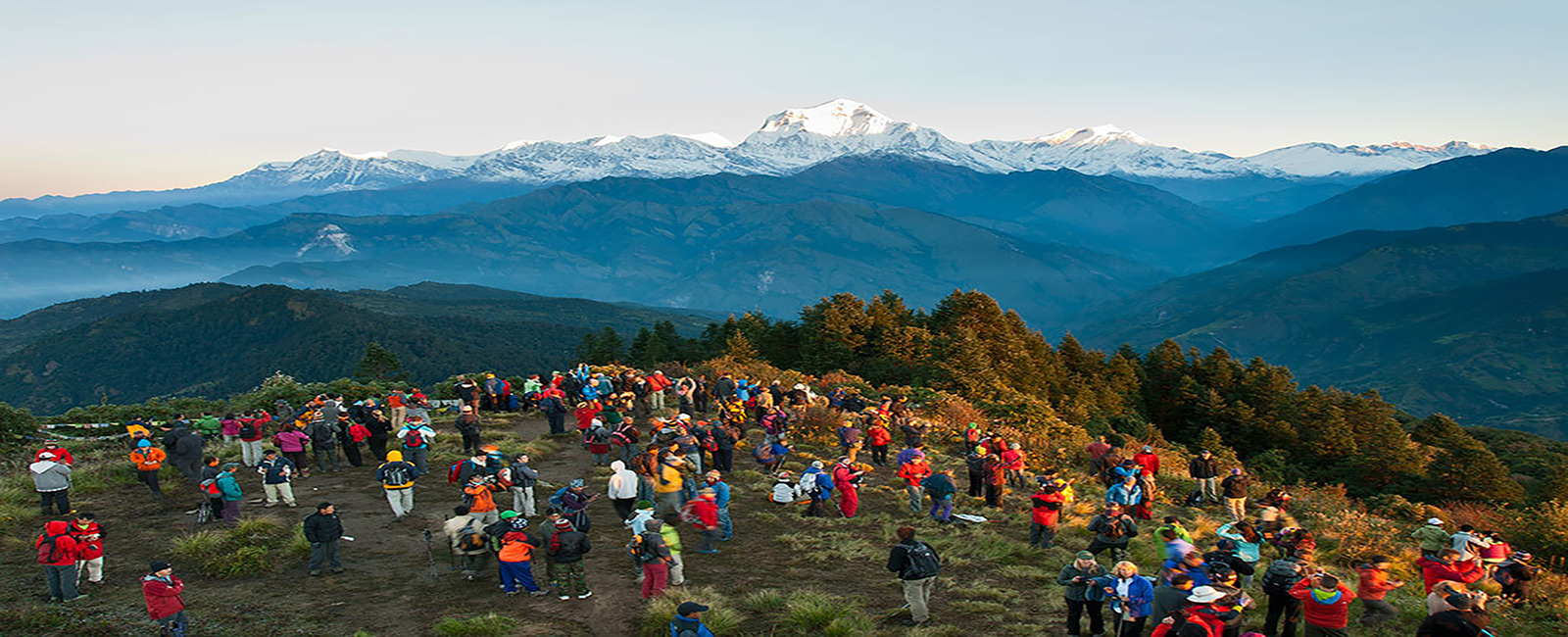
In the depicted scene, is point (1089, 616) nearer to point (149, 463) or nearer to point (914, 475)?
point (914, 475)

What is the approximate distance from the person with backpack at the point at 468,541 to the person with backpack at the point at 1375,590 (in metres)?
13.9

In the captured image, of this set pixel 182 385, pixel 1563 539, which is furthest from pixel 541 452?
pixel 182 385

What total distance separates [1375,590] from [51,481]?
77.2ft

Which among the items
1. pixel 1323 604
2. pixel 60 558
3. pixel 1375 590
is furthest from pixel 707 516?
pixel 1375 590

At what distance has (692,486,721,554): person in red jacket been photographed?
15227 mm

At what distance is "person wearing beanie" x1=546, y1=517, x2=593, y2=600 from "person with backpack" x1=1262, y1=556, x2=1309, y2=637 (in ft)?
33.1

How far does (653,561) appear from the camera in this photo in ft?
41.6

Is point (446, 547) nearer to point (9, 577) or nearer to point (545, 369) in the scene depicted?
point (9, 577)

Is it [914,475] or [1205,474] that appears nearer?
[914,475]

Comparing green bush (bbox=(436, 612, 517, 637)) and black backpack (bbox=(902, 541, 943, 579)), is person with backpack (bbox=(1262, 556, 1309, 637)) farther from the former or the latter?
green bush (bbox=(436, 612, 517, 637))

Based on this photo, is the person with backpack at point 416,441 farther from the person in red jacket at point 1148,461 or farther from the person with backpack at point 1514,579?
the person with backpack at point 1514,579

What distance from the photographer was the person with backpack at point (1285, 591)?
11062mm

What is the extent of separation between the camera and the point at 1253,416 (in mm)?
47969

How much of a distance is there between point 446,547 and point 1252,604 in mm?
14403
